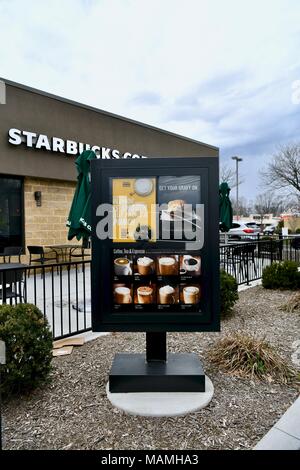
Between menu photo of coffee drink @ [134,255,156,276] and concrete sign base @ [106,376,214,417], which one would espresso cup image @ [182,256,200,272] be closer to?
menu photo of coffee drink @ [134,255,156,276]

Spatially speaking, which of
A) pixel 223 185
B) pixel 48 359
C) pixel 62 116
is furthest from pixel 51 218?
pixel 48 359

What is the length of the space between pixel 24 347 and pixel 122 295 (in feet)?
3.19

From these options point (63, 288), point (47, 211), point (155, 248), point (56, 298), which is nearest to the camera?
point (155, 248)

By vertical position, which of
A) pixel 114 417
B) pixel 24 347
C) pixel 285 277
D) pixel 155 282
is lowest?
pixel 114 417

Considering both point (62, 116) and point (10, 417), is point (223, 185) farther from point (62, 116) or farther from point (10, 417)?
point (10, 417)

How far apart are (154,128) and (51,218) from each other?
5.85 meters

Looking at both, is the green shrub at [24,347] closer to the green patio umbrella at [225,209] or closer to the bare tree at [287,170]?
the green patio umbrella at [225,209]

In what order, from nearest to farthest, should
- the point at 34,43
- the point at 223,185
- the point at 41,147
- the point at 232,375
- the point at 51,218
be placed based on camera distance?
1. the point at 232,375
2. the point at 34,43
3. the point at 223,185
4. the point at 41,147
5. the point at 51,218

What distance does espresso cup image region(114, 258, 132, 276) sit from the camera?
296cm

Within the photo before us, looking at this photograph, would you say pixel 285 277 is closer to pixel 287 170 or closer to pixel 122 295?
pixel 122 295

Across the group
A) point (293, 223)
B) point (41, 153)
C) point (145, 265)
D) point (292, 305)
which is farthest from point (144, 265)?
point (293, 223)

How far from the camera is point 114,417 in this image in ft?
8.63

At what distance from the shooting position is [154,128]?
13.2 meters

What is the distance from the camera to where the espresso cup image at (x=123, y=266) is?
2963 mm
